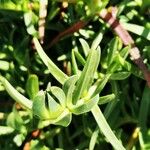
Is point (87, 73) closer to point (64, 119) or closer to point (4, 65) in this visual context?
point (64, 119)

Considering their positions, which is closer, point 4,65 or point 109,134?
point 109,134

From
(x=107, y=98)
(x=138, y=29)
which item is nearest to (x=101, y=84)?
(x=107, y=98)

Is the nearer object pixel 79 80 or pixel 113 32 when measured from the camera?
pixel 79 80

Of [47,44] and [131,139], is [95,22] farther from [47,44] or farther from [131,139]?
[131,139]

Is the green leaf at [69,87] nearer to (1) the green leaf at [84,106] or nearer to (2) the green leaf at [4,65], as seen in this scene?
(1) the green leaf at [84,106]

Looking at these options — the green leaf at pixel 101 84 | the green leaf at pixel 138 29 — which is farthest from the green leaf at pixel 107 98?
the green leaf at pixel 138 29

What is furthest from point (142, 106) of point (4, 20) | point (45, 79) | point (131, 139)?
point (4, 20)
